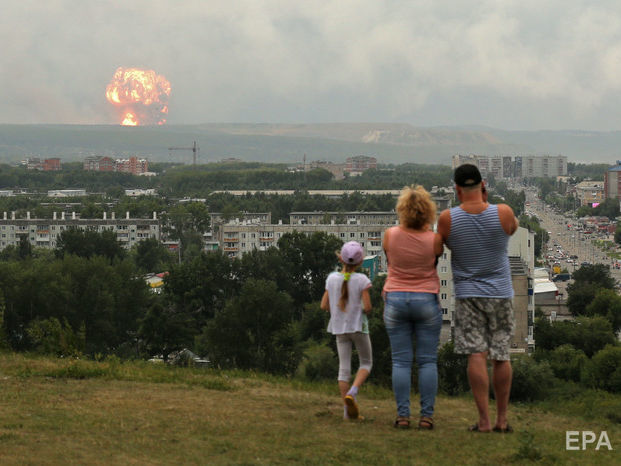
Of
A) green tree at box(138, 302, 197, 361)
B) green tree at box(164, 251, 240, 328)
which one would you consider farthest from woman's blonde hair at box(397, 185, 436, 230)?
green tree at box(164, 251, 240, 328)

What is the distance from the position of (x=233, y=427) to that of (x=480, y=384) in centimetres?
158

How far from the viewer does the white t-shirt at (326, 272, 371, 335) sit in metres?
7.04

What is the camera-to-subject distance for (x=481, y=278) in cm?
656

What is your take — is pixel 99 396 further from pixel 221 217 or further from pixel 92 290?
pixel 221 217

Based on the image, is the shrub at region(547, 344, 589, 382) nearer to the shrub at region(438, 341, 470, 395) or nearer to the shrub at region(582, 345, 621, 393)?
the shrub at region(582, 345, 621, 393)

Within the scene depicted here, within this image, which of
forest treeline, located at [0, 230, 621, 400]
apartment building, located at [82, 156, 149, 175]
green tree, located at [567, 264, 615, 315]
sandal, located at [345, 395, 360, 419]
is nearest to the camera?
sandal, located at [345, 395, 360, 419]

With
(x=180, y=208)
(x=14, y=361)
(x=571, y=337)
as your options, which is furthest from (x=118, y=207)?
(x=14, y=361)

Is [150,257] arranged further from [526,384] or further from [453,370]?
[526,384]

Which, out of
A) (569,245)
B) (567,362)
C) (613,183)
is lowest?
(569,245)

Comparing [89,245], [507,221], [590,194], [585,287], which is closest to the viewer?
[507,221]

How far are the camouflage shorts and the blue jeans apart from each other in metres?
0.15

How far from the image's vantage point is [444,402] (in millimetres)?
8234

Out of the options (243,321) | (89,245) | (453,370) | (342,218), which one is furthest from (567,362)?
(342,218)

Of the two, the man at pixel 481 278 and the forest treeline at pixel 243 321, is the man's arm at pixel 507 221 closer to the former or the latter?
the man at pixel 481 278
